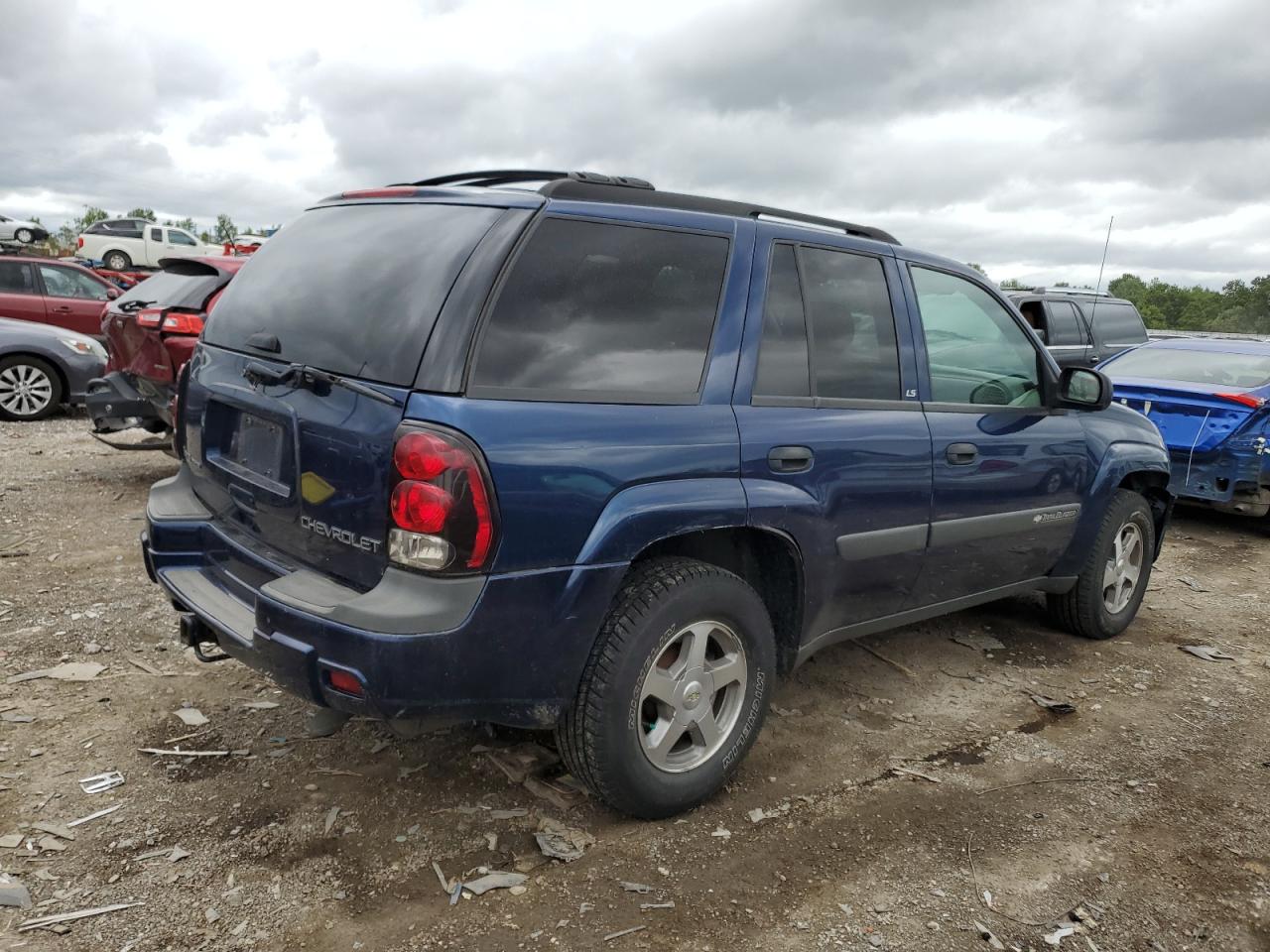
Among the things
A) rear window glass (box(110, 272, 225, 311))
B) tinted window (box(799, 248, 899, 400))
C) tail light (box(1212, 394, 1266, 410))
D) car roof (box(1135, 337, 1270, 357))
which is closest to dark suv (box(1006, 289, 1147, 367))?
car roof (box(1135, 337, 1270, 357))

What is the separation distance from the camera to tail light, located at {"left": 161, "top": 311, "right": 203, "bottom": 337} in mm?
6625

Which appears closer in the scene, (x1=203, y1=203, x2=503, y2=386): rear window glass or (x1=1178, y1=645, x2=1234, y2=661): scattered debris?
(x1=203, y1=203, x2=503, y2=386): rear window glass

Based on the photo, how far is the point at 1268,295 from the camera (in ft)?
89.3

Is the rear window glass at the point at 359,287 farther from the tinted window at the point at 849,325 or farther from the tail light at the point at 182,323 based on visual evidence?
the tail light at the point at 182,323

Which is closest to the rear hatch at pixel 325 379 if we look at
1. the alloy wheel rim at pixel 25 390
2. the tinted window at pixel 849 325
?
the tinted window at pixel 849 325

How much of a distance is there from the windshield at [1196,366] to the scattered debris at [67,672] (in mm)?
7956

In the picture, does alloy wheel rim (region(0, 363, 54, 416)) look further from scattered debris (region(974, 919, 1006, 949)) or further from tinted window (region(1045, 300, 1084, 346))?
tinted window (region(1045, 300, 1084, 346))

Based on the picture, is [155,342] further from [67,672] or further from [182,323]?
[67,672]

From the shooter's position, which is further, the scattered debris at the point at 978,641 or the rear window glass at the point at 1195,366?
the rear window glass at the point at 1195,366

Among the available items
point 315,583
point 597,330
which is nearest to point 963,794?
point 597,330

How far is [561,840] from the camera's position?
294 centimetres

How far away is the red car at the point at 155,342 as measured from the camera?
6629mm

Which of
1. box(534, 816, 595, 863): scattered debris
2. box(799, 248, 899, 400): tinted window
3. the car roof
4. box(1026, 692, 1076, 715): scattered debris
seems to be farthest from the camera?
the car roof

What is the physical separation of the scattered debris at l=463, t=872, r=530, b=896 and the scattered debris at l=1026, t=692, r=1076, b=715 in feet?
8.19
